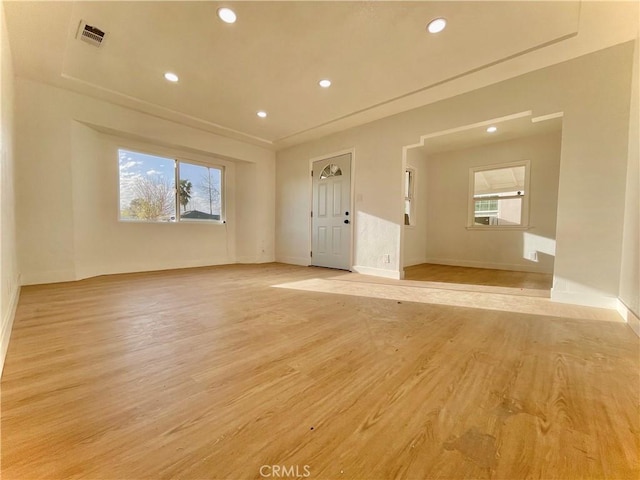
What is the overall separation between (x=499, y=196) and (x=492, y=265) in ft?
4.81

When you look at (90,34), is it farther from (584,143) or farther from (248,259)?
(584,143)

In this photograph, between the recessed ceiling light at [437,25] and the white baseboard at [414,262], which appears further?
the white baseboard at [414,262]

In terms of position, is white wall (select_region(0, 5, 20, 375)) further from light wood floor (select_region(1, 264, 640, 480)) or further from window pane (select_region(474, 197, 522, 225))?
window pane (select_region(474, 197, 522, 225))

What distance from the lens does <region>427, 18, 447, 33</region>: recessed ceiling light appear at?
219 cm

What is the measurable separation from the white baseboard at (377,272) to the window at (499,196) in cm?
287

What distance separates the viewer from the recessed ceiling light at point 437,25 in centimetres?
219

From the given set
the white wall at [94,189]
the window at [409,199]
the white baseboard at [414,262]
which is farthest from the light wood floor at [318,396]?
the window at [409,199]

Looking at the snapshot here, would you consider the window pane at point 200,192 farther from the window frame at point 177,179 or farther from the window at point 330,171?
the window at point 330,171

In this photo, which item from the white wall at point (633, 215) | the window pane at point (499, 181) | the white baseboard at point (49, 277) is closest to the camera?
the white wall at point (633, 215)

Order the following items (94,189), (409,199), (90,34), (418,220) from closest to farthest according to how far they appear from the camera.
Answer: (90,34), (94,189), (409,199), (418,220)

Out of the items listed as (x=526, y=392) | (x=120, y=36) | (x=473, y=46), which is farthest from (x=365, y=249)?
(x=120, y=36)

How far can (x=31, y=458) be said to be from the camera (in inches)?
30.4

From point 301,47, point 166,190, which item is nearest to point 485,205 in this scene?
point 301,47

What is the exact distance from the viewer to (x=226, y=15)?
7.08 ft
